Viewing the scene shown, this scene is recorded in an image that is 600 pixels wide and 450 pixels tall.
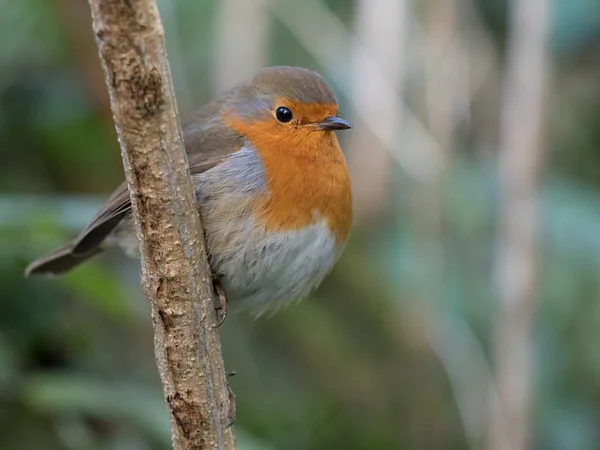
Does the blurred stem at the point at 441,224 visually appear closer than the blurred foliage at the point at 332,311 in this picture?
No

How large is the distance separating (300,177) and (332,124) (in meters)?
0.21

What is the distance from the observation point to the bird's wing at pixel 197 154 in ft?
8.37

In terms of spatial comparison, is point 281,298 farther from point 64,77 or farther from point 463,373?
point 64,77

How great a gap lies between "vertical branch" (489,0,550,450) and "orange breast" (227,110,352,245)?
1.04 m

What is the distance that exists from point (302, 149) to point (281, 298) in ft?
1.65

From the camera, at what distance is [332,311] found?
15.9 feet

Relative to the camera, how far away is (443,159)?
158 inches

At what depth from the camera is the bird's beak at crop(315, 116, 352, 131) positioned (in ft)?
8.44

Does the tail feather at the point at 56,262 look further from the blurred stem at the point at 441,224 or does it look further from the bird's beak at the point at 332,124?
the blurred stem at the point at 441,224

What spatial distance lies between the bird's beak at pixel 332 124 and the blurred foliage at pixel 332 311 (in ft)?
3.23

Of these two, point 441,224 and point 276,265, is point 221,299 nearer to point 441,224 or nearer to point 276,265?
point 276,265

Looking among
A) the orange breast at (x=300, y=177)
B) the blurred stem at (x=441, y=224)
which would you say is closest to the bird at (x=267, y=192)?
the orange breast at (x=300, y=177)

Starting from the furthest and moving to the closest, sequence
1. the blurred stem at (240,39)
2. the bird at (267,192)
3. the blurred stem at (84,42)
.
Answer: the blurred stem at (240,39), the blurred stem at (84,42), the bird at (267,192)

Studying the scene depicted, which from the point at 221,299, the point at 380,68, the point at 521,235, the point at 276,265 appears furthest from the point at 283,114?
the point at 380,68
